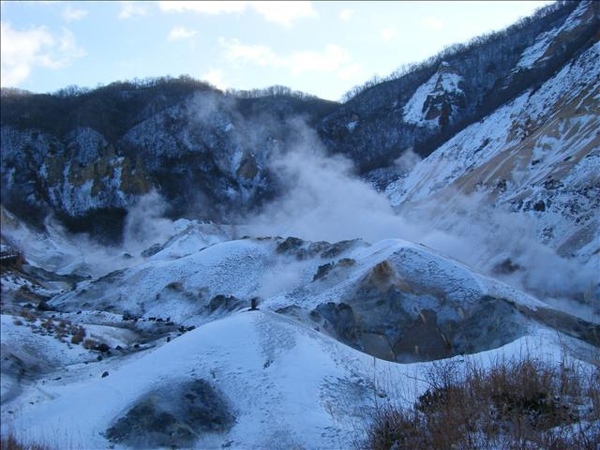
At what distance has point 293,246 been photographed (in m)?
35.3

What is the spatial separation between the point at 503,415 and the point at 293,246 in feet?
97.6

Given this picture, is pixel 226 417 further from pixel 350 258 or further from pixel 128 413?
pixel 350 258

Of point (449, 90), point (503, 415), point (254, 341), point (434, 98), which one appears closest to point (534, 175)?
point (254, 341)

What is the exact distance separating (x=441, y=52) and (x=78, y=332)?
7967 cm

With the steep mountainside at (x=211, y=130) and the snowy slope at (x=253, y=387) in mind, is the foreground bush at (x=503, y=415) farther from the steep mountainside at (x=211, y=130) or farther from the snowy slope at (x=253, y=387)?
the steep mountainside at (x=211, y=130)

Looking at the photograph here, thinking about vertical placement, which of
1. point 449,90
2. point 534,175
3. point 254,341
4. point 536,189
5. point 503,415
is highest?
point 449,90

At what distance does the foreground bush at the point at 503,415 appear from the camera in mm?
5047

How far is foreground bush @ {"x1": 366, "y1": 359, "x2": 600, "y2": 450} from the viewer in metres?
5.05

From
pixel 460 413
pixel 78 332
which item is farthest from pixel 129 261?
pixel 460 413

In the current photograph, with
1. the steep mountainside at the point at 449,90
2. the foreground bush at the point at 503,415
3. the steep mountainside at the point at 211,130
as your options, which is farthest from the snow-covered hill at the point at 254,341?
the steep mountainside at the point at 449,90

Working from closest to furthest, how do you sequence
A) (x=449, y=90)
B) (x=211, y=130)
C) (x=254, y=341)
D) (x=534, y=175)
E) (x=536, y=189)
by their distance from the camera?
(x=254, y=341) → (x=536, y=189) → (x=534, y=175) → (x=449, y=90) → (x=211, y=130)

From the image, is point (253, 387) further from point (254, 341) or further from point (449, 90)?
point (449, 90)

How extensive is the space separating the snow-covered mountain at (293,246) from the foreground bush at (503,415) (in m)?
0.32

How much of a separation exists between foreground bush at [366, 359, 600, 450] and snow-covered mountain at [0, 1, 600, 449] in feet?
1.06
